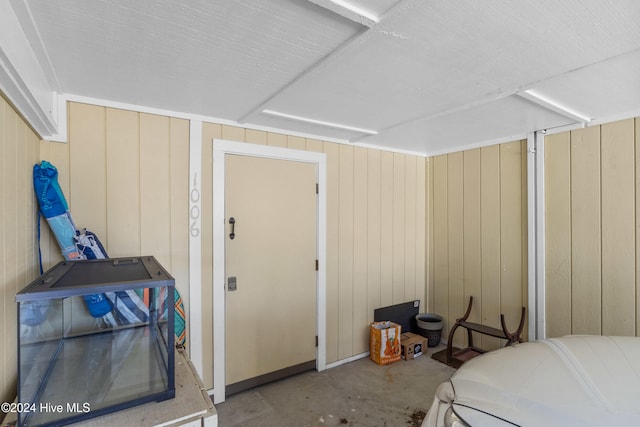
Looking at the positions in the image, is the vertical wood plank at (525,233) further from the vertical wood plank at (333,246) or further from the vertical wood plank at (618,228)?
the vertical wood plank at (333,246)

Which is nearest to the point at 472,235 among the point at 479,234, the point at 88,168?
the point at 479,234

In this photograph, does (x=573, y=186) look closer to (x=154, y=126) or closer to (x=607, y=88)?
(x=607, y=88)

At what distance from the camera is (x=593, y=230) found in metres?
2.58

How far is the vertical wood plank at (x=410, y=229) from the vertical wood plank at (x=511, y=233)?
0.93m

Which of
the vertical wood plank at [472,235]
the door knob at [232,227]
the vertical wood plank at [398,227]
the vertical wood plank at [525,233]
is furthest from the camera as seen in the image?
the vertical wood plank at [398,227]

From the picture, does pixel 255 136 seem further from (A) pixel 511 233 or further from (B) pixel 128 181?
(A) pixel 511 233

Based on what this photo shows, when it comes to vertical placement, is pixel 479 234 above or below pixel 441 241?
above

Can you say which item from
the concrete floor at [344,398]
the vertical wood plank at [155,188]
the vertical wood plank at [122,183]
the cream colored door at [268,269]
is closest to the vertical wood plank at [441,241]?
the concrete floor at [344,398]

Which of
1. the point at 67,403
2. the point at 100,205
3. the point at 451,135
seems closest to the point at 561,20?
the point at 451,135

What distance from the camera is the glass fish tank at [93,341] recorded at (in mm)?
1044

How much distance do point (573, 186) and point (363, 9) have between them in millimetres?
2555

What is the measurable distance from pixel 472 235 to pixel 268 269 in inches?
87.7

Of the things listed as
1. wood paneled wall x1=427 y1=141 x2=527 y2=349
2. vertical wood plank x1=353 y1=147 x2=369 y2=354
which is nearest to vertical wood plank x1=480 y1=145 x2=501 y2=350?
wood paneled wall x1=427 y1=141 x2=527 y2=349

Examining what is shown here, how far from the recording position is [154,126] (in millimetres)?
2262
